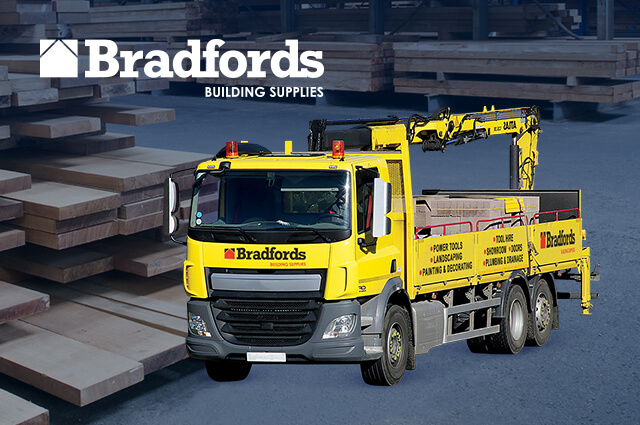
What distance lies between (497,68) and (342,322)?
1659 centimetres

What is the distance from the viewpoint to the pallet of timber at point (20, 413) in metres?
6.80

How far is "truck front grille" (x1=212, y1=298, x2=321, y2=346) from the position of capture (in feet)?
21.1

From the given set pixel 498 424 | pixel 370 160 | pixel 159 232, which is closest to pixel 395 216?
pixel 370 160

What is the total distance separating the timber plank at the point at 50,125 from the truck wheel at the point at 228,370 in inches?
127

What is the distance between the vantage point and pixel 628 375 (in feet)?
25.5

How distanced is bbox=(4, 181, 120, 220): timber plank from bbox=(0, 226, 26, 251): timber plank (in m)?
0.25

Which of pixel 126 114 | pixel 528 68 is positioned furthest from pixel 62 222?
pixel 528 68

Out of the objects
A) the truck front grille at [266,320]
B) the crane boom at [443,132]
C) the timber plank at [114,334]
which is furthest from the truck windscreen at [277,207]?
the timber plank at [114,334]

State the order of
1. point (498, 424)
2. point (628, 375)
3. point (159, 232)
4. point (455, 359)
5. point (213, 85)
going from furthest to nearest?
1. point (213, 85)
2. point (159, 232)
3. point (455, 359)
4. point (628, 375)
5. point (498, 424)

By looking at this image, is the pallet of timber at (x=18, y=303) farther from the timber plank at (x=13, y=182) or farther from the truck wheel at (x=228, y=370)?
the truck wheel at (x=228, y=370)

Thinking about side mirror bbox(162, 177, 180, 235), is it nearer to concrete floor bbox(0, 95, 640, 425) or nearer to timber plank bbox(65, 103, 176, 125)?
concrete floor bbox(0, 95, 640, 425)

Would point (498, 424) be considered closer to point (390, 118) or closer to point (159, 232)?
point (390, 118)

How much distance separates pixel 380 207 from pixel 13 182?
4071 millimetres

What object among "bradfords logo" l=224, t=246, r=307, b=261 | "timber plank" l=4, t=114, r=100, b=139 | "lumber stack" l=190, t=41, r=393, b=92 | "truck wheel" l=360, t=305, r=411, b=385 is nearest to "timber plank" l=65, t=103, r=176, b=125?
"timber plank" l=4, t=114, r=100, b=139
